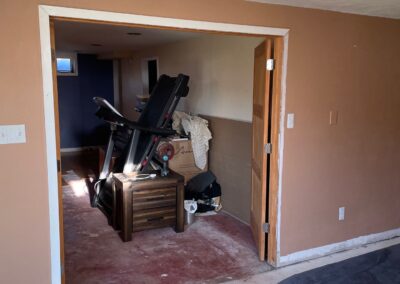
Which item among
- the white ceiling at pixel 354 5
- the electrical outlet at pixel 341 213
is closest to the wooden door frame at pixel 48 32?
the white ceiling at pixel 354 5

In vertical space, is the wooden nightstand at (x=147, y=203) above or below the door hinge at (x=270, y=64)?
below

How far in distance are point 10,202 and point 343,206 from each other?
269 cm

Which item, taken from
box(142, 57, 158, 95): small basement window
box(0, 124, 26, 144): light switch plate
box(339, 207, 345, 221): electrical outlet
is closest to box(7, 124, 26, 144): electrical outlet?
box(0, 124, 26, 144): light switch plate

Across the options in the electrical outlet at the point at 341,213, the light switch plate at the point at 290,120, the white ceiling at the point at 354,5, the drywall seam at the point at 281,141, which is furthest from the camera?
the electrical outlet at the point at 341,213

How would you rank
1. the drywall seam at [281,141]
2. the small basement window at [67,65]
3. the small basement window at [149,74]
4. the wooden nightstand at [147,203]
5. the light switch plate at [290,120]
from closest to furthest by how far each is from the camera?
the drywall seam at [281,141]
the light switch plate at [290,120]
the wooden nightstand at [147,203]
the small basement window at [149,74]
the small basement window at [67,65]

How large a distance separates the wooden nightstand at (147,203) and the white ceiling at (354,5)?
1933 millimetres

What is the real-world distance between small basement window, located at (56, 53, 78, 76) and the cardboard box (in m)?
4.36

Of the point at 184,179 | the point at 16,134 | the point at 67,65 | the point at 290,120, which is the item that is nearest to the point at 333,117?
the point at 290,120

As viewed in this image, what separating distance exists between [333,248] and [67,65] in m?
6.55

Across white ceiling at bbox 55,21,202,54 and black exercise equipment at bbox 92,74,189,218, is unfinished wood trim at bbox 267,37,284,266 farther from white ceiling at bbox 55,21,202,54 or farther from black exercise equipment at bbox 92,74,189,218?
white ceiling at bbox 55,21,202,54

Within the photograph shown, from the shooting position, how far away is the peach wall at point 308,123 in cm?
213

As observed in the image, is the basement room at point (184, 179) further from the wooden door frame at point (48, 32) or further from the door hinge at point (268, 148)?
the door hinge at point (268, 148)

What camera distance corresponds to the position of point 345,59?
3172mm

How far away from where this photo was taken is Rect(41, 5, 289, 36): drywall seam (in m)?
2.15
